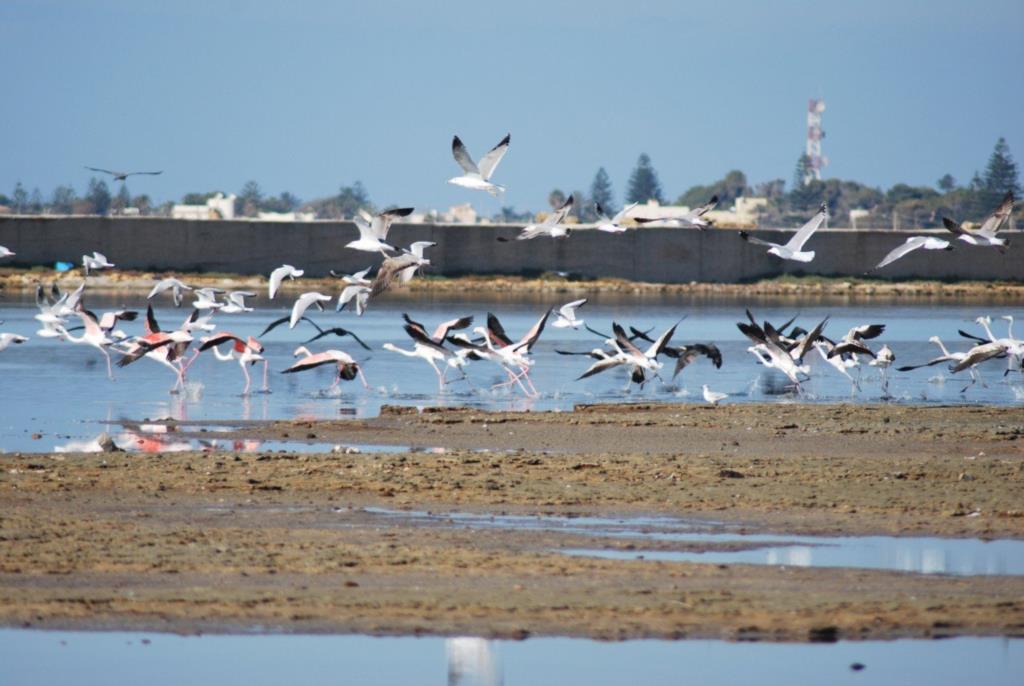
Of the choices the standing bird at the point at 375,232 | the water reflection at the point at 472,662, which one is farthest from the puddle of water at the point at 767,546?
the standing bird at the point at 375,232

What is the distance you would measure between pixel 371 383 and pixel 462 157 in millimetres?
3709

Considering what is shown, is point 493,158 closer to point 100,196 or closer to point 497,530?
point 497,530

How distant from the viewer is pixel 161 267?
2168 inches

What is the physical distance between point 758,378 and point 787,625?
622 inches

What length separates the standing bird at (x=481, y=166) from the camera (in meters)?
20.5

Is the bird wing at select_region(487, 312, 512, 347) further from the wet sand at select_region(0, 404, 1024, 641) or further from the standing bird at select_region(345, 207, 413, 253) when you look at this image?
the wet sand at select_region(0, 404, 1024, 641)

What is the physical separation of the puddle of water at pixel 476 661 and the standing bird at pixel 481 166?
489 inches

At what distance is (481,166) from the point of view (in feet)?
68.3

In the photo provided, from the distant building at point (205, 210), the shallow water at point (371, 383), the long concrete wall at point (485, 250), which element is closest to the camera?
the shallow water at point (371, 383)

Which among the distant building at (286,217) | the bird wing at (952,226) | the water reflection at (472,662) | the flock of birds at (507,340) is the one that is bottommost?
the water reflection at (472,662)

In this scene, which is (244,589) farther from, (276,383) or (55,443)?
(276,383)

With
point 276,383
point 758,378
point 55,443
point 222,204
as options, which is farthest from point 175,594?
point 222,204

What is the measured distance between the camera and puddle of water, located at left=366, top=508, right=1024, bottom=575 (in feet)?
33.6

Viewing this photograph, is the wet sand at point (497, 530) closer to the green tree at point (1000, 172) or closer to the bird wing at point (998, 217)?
the bird wing at point (998, 217)
